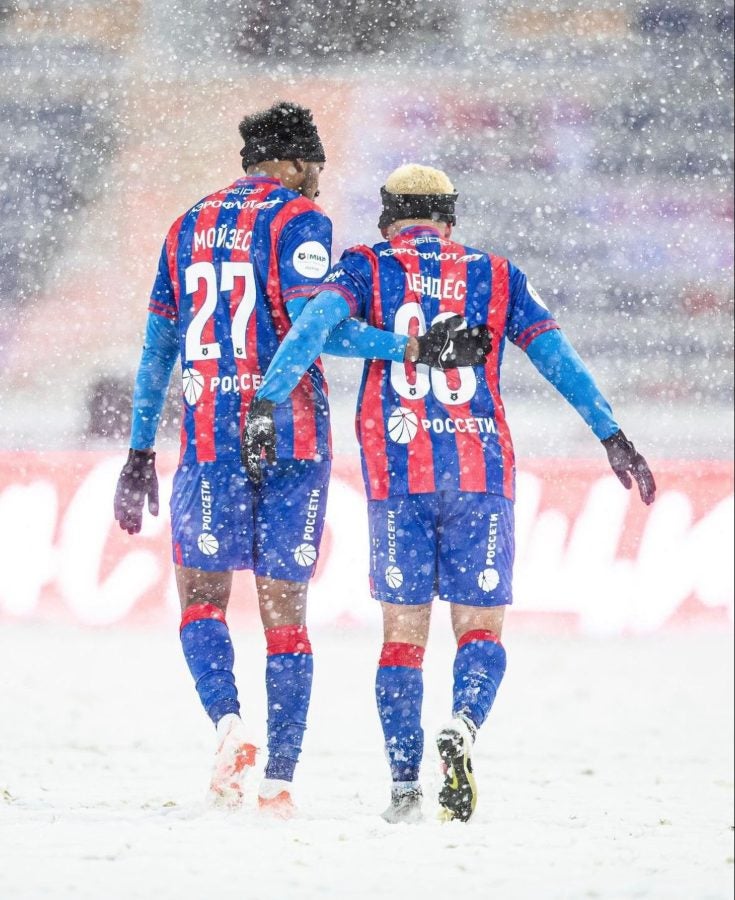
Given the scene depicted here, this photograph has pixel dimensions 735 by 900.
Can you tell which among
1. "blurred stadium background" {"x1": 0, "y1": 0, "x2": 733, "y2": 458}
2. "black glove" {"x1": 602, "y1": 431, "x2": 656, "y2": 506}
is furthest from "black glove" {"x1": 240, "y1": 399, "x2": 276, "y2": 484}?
"blurred stadium background" {"x1": 0, "y1": 0, "x2": 733, "y2": 458}

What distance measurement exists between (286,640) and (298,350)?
66cm

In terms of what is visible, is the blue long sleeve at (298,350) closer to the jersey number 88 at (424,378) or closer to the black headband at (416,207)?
the jersey number 88 at (424,378)

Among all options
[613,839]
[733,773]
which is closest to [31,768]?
[613,839]

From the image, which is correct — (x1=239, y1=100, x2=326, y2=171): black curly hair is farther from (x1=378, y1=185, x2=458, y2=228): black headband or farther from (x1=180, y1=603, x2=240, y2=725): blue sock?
(x1=180, y1=603, x2=240, y2=725): blue sock

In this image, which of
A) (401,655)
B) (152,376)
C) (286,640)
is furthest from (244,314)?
(401,655)

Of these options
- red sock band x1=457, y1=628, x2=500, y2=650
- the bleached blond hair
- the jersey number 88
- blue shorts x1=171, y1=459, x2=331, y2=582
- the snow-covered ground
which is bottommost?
the snow-covered ground

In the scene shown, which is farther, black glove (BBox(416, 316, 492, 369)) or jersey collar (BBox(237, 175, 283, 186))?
jersey collar (BBox(237, 175, 283, 186))

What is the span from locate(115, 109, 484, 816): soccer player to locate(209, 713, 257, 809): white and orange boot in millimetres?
52

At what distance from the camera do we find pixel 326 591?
6.93m

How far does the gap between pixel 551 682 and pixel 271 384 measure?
391 centimetres

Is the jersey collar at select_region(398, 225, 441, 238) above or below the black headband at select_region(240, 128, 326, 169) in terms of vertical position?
below

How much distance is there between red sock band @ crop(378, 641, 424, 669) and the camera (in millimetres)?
3084

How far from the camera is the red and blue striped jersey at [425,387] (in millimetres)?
3135

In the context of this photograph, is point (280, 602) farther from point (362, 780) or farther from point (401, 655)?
point (362, 780)
